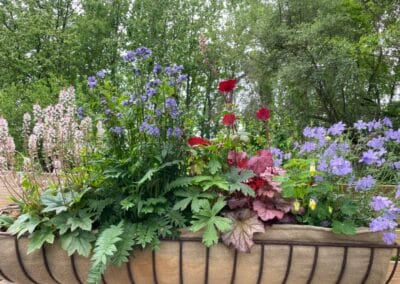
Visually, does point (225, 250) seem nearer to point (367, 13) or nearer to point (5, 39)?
point (367, 13)

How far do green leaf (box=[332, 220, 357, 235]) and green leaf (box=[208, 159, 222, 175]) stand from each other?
0.29 metres

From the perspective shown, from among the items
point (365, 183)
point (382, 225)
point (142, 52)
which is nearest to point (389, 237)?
point (382, 225)

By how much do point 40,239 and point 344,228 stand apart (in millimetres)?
664

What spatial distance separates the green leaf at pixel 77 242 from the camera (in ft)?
2.95

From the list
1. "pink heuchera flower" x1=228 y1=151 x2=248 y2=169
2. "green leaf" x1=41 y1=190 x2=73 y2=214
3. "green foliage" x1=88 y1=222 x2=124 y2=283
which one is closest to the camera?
"green foliage" x1=88 y1=222 x2=124 y2=283

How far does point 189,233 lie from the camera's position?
3.02 feet

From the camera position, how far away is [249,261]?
0.91 m

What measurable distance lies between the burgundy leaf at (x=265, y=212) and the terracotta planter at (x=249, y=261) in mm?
34

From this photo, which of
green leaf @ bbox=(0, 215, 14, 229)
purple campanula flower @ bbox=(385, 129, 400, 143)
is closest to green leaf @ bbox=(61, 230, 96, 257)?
green leaf @ bbox=(0, 215, 14, 229)

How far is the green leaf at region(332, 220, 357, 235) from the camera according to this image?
91cm

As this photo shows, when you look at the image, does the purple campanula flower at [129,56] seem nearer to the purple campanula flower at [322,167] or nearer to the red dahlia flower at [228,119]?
the red dahlia flower at [228,119]

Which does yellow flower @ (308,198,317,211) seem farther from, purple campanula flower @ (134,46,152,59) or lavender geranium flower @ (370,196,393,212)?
purple campanula flower @ (134,46,152,59)

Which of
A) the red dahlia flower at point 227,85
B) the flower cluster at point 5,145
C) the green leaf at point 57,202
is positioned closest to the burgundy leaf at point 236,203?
the red dahlia flower at point 227,85

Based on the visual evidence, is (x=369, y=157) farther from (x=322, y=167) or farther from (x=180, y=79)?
(x=180, y=79)
